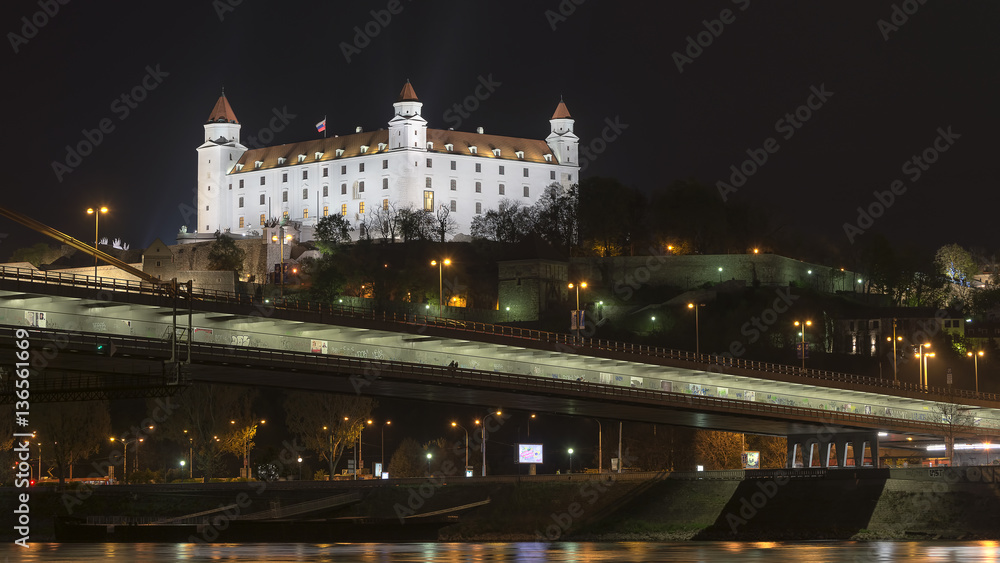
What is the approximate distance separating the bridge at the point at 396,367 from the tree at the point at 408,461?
37.2m

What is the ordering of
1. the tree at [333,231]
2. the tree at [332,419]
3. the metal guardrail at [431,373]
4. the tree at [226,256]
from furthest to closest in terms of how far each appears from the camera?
the tree at [333,231] < the tree at [226,256] < the tree at [332,419] < the metal guardrail at [431,373]

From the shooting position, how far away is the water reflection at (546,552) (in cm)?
4747

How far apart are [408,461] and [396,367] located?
5666 centimetres

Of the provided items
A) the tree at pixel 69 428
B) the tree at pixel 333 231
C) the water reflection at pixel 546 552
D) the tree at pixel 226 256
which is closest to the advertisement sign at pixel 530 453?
the water reflection at pixel 546 552

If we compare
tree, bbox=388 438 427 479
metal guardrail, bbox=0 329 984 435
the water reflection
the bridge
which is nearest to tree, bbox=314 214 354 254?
tree, bbox=388 438 427 479

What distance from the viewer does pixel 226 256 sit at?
174m

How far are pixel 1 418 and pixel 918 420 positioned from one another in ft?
244

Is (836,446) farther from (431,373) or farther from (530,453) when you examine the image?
(431,373)

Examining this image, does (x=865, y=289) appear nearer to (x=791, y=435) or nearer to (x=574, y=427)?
(x=574, y=427)

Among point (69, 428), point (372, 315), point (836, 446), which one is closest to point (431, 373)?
point (372, 315)

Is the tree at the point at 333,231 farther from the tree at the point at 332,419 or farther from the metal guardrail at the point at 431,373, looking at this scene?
the metal guardrail at the point at 431,373

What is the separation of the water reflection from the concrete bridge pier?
1282 inches

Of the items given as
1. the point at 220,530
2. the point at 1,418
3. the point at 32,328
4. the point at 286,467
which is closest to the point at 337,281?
the point at 286,467

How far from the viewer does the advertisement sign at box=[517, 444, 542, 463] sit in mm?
87812
